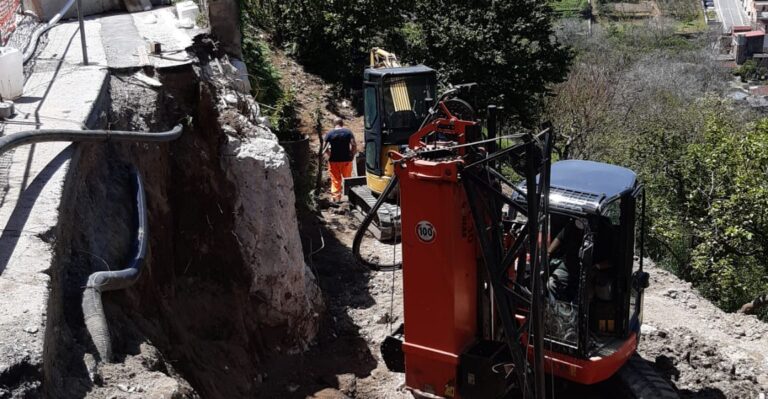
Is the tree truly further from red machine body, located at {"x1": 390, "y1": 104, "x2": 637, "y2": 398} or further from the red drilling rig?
red machine body, located at {"x1": 390, "y1": 104, "x2": 637, "y2": 398}

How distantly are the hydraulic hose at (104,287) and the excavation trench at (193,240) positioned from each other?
3.6 inches

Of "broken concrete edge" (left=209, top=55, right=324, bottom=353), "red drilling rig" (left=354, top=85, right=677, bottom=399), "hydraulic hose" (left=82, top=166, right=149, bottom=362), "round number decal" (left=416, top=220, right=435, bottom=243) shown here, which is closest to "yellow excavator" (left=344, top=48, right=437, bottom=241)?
"broken concrete edge" (left=209, top=55, right=324, bottom=353)

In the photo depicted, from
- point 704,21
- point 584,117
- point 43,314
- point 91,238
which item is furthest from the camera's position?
point 704,21

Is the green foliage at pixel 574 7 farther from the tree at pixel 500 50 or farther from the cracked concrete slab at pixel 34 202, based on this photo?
the cracked concrete slab at pixel 34 202

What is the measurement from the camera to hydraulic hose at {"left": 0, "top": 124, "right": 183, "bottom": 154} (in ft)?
17.8

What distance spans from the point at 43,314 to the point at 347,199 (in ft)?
36.4

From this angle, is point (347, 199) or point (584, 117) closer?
point (347, 199)

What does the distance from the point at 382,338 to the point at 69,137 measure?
17.4 ft

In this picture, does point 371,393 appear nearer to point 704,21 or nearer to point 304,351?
point 304,351

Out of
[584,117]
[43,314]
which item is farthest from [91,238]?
[584,117]

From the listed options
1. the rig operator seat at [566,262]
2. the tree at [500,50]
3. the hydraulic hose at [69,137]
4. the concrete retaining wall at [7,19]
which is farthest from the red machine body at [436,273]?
the tree at [500,50]

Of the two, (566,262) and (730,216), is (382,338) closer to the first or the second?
(566,262)

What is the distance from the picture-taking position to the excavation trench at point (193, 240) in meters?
6.04

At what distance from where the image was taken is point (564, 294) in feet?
23.8
